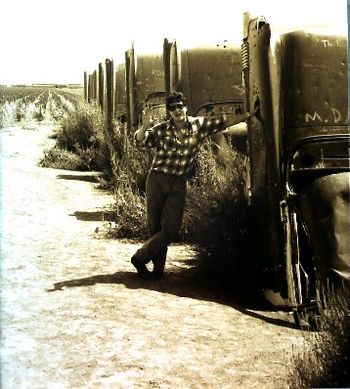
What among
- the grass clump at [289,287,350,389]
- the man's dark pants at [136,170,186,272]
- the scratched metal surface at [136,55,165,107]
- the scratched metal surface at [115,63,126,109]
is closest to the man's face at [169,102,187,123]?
the man's dark pants at [136,170,186,272]

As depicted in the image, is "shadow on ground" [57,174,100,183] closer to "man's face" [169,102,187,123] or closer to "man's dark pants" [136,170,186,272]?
"man's dark pants" [136,170,186,272]

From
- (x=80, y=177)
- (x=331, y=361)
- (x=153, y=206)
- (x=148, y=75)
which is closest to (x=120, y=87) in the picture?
(x=148, y=75)

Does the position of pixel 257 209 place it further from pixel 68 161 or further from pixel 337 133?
pixel 68 161

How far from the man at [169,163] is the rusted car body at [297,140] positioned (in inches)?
17.6

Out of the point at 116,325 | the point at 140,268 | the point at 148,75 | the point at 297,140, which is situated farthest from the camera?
the point at 148,75

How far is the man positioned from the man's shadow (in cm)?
21

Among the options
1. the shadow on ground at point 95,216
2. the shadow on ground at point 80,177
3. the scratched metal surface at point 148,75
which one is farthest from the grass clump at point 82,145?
the shadow on ground at point 95,216

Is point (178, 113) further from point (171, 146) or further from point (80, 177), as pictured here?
point (80, 177)

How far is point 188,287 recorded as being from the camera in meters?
5.96

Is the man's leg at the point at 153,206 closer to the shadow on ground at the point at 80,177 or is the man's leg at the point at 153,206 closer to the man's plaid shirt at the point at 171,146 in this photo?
the man's plaid shirt at the point at 171,146

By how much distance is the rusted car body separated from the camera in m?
5.42

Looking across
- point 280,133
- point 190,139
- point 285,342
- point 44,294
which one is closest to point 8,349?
point 44,294

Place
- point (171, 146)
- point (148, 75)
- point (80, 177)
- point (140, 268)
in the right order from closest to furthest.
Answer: point (171, 146) → point (140, 268) → point (148, 75) → point (80, 177)

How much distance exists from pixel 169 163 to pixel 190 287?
1162 mm
